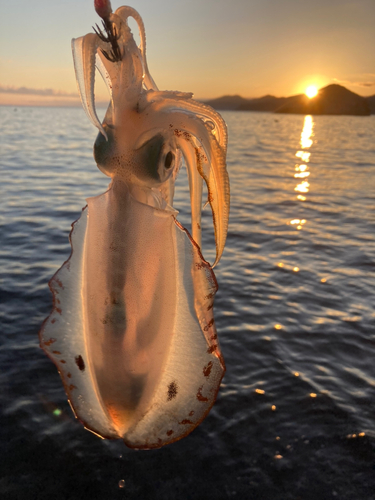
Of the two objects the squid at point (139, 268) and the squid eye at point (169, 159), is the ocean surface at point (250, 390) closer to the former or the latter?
the squid at point (139, 268)

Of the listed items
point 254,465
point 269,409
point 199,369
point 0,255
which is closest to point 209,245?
point 0,255

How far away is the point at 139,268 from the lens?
1.65 metres

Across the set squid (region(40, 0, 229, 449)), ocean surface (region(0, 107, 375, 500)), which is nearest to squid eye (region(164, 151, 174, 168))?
squid (region(40, 0, 229, 449))

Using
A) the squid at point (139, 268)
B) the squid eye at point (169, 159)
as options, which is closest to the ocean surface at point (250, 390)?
the squid at point (139, 268)

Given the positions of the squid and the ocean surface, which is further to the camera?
the ocean surface

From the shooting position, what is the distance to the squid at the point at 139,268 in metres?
1.52

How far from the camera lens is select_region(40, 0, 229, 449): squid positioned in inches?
59.9

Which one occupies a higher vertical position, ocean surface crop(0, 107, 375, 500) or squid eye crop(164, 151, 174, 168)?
squid eye crop(164, 151, 174, 168)

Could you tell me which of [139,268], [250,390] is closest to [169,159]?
[139,268]

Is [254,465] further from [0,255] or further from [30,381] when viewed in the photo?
[0,255]

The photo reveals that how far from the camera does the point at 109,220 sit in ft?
5.41

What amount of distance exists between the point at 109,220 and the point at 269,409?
3.05 metres

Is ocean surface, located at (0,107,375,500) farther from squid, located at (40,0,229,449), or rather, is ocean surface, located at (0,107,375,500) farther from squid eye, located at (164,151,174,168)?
squid eye, located at (164,151,174,168)

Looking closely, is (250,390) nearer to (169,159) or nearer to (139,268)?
(139,268)
